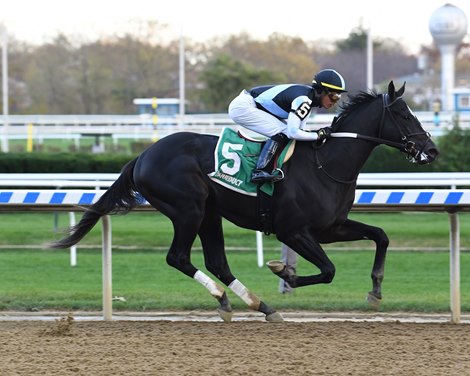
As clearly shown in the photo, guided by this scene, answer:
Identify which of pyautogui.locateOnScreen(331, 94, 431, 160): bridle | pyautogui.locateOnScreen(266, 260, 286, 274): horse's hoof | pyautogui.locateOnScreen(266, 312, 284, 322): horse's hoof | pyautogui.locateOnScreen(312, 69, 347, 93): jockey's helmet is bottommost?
pyautogui.locateOnScreen(266, 312, 284, 322): horse's hoof

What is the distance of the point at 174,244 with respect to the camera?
285 inches

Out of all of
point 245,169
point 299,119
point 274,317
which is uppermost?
point 299,119

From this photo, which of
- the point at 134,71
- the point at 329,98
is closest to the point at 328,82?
the point at 329,98

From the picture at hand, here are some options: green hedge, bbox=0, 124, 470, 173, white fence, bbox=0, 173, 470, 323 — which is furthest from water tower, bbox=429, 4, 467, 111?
white fence, bbox=0, 173, 470, 323

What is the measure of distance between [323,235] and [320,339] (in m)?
1.05

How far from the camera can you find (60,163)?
1925cm

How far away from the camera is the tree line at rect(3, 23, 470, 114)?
1741 inches

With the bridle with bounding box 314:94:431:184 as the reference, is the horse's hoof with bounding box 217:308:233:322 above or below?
below

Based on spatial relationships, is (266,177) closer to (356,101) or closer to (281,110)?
(281,110)

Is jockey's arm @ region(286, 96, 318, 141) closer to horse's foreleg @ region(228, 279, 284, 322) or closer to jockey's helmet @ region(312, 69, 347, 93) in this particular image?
jockey's helmet @ region(312, 69, 347, 93)

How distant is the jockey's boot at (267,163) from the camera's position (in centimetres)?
697

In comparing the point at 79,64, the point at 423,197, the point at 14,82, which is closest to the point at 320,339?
the point at 423,197

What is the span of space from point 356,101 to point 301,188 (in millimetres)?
872

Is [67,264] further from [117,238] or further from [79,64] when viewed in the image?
[79,64]
